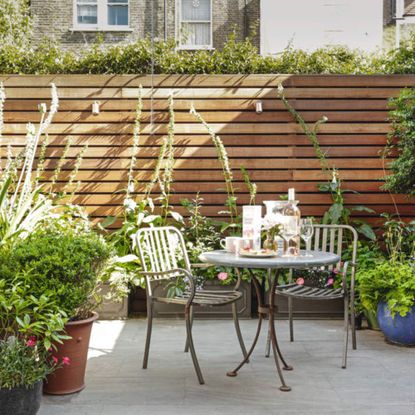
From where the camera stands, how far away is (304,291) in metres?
4.06

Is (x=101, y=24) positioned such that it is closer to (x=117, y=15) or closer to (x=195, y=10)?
(x=117, y=15)

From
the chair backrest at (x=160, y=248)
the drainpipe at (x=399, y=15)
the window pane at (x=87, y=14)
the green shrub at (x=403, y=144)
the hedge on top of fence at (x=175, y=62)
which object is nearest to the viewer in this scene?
the chair backrest at (x=160, y=248)

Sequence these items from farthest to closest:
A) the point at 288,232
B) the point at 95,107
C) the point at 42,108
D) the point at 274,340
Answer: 1. the point at 95,107
2. the point at 42,108
3. the point at 288,232
4. the point at 274,340

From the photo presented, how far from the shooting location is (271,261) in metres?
3.24

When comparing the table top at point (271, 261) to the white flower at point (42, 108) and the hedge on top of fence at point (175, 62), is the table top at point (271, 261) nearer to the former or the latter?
the white flower at point (42, 108)

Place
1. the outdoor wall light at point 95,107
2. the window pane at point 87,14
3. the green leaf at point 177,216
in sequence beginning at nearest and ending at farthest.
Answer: the green leaf at point 177,216 → the outdoor wall light at point 95,107 → the window pane at point 87,14

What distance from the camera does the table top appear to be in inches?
126

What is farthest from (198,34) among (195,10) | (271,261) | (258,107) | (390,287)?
(271,261)

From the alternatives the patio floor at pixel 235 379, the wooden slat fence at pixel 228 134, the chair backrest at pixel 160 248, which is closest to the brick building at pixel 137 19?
the wooden slat fence at pixel 228 134

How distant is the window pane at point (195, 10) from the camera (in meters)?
12.3

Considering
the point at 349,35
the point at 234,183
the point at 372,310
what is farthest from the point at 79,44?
the point at 372,310

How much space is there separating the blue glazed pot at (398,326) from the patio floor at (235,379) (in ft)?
0.26

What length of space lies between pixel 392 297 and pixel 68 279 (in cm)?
244

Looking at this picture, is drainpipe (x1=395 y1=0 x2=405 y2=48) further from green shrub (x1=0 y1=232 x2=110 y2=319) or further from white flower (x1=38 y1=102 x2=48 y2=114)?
green shrub (x1=0 y1=232 x2=110 y2=319)
